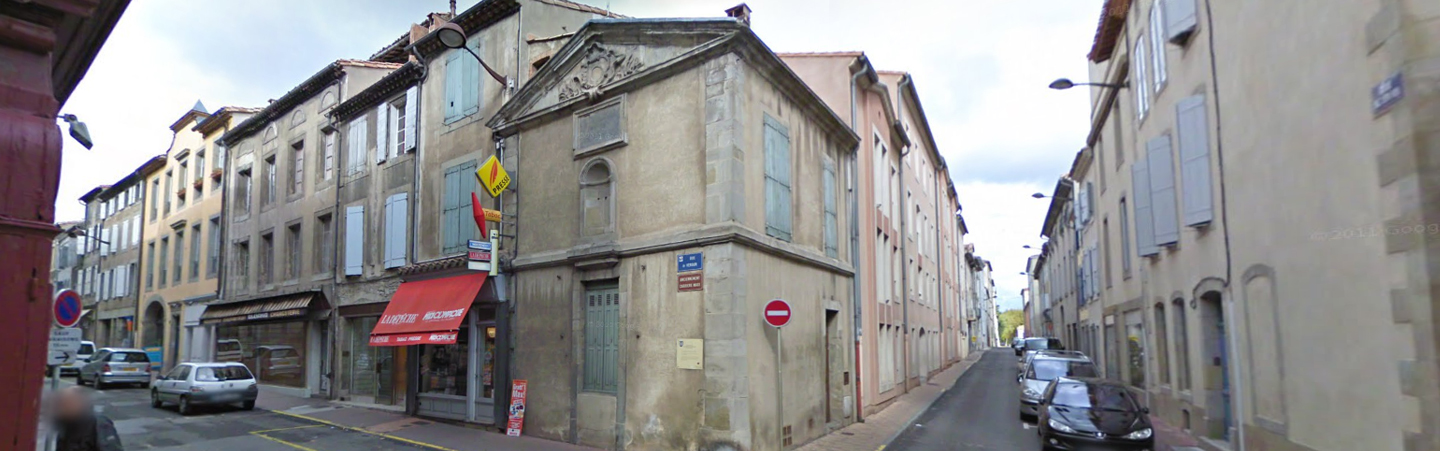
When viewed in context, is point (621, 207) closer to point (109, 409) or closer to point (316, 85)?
point (316, 85)

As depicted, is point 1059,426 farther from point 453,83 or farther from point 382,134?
point 382,134

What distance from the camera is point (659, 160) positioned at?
486 inches

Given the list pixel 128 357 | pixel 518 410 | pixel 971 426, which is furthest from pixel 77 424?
pixel 128 357

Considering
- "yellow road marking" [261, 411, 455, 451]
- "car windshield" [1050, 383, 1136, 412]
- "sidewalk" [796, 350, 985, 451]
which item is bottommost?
"sidewalk" [796, 350, 985, 451]

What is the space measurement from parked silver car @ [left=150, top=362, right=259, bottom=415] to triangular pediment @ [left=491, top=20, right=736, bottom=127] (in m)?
10.3

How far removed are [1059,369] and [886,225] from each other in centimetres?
569

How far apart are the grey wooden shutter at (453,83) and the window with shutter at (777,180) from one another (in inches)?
307

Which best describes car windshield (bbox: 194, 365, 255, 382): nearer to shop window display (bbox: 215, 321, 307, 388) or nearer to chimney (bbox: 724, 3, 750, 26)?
shop window display (bbox: 215, 321, 307, 388)

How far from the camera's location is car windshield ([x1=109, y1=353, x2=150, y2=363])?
2603cm

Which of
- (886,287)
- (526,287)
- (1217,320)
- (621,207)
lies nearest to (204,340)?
(526,287)

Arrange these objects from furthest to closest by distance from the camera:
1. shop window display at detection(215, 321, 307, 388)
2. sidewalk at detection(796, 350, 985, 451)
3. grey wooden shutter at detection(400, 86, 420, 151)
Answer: shop window display at detection(215, 321, 307, 388)
grey wooden shutter at detection(400, 86, 420, 151)
sidewalk at detection(796, 350, 985, 451)

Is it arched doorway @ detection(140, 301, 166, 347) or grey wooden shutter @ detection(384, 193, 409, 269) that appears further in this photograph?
arched doorway @ detection(140, 301, 166, 347)

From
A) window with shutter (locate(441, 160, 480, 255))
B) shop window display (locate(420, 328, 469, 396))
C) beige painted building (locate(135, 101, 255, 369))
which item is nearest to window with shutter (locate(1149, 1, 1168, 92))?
window with shutter (locate(441, 160, 480, 255))

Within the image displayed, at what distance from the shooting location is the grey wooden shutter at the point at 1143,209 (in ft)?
47.3
